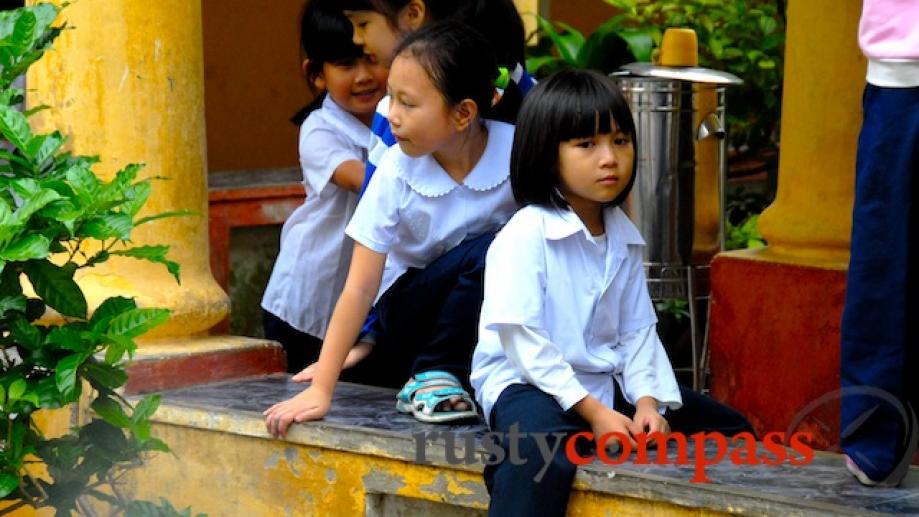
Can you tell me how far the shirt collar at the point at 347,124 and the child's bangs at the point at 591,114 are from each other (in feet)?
4.22

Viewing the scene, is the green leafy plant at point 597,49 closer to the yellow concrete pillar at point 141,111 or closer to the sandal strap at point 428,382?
the yellow concrete pillar at point 141,111

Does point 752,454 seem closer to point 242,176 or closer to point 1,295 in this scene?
point 1,295

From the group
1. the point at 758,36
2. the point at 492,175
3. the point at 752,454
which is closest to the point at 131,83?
the point at 492,175

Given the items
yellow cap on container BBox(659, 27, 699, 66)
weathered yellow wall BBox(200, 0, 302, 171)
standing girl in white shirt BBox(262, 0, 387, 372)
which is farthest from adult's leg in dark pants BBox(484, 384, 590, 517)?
weathered yellow wall BBox(200, 0, 302, 171)

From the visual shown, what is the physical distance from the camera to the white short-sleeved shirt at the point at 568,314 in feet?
11.5

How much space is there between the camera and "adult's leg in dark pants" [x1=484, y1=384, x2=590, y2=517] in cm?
335

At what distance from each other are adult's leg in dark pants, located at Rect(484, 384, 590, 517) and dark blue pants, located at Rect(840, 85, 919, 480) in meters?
0.55

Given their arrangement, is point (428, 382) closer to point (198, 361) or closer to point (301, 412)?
point (301, 412)

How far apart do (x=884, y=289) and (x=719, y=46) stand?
14.8 feet

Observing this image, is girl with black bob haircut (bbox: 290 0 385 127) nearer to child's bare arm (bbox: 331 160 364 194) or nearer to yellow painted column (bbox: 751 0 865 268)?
child's bare arm (bbox: 331 160 364 194)

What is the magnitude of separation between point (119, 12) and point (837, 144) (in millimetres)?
2005

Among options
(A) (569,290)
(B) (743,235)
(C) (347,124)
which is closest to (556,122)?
(A) (569,290)

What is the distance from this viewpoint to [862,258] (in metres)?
3.24

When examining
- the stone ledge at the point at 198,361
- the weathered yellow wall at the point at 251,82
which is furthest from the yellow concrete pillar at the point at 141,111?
the weathered yellow wall at the point at 251,82
